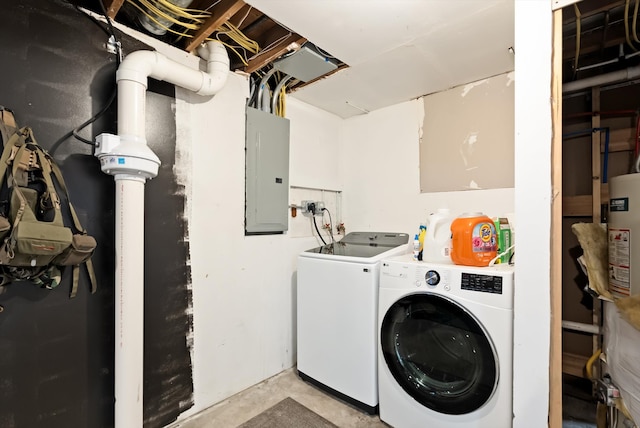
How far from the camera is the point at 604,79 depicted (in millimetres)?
1788

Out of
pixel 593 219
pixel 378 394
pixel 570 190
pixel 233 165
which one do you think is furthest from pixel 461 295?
pixel 233 165

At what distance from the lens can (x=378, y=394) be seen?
1.74 metres

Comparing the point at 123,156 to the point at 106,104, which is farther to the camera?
the point at 106,104

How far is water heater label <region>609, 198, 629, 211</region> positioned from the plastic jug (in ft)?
1.59

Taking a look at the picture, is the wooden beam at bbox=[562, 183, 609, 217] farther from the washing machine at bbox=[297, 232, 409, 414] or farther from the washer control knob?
the washer control knob

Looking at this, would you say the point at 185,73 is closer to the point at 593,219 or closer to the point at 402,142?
the point at 402,142

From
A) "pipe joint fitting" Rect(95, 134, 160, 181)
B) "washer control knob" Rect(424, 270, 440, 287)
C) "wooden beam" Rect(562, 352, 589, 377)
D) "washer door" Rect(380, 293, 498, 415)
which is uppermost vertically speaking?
"pipe joint fitting" Rect(95, 134, 160, 181)

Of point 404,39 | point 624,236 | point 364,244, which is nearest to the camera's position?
point 624,236

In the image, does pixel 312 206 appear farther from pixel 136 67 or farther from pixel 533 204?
pixel 533 204

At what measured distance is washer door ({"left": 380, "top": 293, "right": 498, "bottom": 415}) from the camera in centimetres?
133

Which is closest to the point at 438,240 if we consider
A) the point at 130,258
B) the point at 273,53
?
the point at 273,53

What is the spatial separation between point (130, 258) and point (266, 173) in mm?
1045

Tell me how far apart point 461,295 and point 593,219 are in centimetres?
124

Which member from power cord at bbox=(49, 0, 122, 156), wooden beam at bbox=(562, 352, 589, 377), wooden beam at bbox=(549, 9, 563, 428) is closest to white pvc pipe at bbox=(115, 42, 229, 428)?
power cord at bbox=(49, 0, 122, 156)
